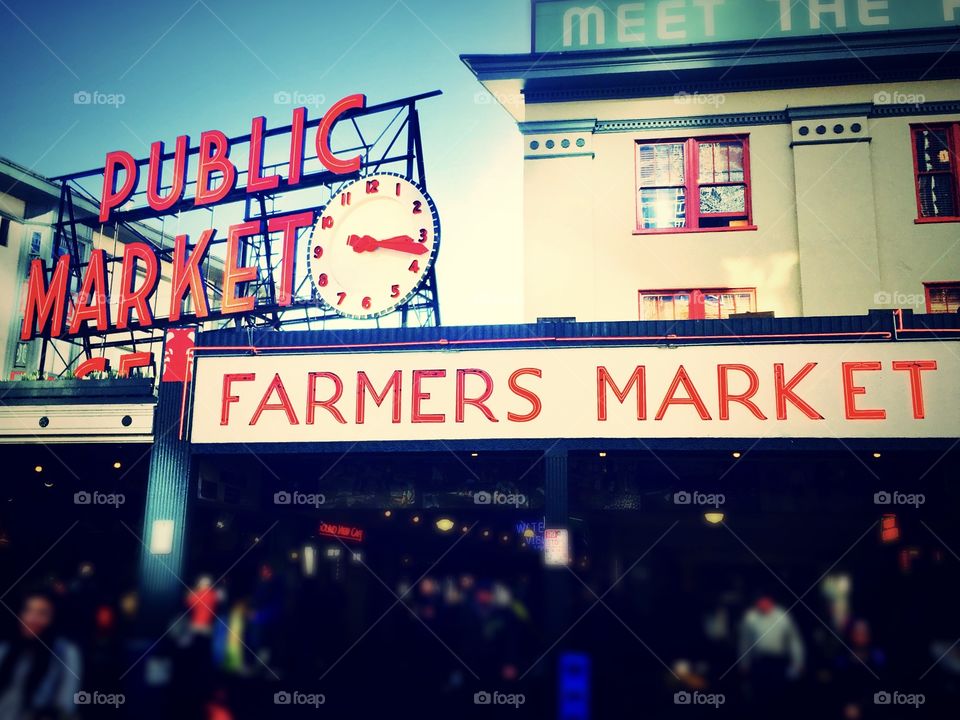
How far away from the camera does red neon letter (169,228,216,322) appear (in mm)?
18516

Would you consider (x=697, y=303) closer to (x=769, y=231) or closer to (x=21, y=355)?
(x=769, y=231)

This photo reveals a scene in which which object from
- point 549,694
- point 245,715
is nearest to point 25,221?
point 245,715

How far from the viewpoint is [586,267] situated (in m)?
16.3

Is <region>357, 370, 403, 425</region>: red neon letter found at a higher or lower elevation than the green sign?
lower

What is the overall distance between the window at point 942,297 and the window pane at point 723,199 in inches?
149

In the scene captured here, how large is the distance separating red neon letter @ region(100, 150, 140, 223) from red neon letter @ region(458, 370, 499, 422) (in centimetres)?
1201

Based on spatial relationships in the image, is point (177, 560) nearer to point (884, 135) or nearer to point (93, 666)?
point (93, 666)

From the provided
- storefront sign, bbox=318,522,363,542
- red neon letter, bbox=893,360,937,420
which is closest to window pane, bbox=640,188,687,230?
red neon letter, bbox=893,360,937,420

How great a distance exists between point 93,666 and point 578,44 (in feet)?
49.3

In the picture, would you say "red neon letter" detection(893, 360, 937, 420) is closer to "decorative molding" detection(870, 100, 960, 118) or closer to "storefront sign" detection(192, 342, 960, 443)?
"storefront sign" detection(192, 342, 960, 443)

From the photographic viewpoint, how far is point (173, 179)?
2003cm

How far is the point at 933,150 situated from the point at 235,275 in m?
15.0

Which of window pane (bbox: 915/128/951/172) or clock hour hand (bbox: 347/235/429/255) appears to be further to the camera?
clock hour hand (bbox: 347/235/429/255)

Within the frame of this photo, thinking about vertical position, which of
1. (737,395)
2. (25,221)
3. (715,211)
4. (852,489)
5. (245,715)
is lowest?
(245,715)
